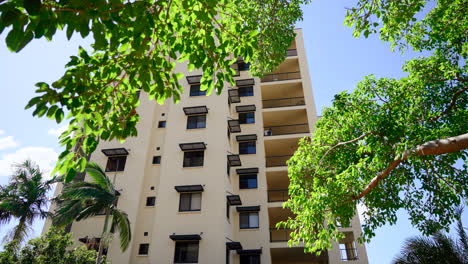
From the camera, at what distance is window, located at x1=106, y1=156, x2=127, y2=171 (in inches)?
842

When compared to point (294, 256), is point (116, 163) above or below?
above

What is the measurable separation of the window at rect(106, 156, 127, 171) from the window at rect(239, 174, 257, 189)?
839cm

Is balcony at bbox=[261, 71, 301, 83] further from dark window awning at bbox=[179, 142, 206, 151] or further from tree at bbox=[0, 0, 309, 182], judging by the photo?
tree at bbox=[0, 0, 309, 182]

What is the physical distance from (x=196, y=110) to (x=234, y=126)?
3.17m

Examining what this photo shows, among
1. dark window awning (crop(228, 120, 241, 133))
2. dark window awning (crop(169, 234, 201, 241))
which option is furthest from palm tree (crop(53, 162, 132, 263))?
dark window awning (crop(228, 120, 241, 133))

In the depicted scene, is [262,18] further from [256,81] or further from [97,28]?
[256,81]

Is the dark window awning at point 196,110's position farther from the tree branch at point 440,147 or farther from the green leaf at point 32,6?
the green leaf at point 32,6

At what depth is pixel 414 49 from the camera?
33.1ft

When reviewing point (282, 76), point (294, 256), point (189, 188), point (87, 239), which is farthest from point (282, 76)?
point (87, 239)

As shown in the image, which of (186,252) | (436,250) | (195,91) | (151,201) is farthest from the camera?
(195,91)

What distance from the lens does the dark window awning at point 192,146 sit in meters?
20.4

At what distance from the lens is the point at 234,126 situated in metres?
23.3

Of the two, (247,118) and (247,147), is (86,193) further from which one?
(247,118)

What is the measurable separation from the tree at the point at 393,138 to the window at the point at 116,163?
48.1ft
